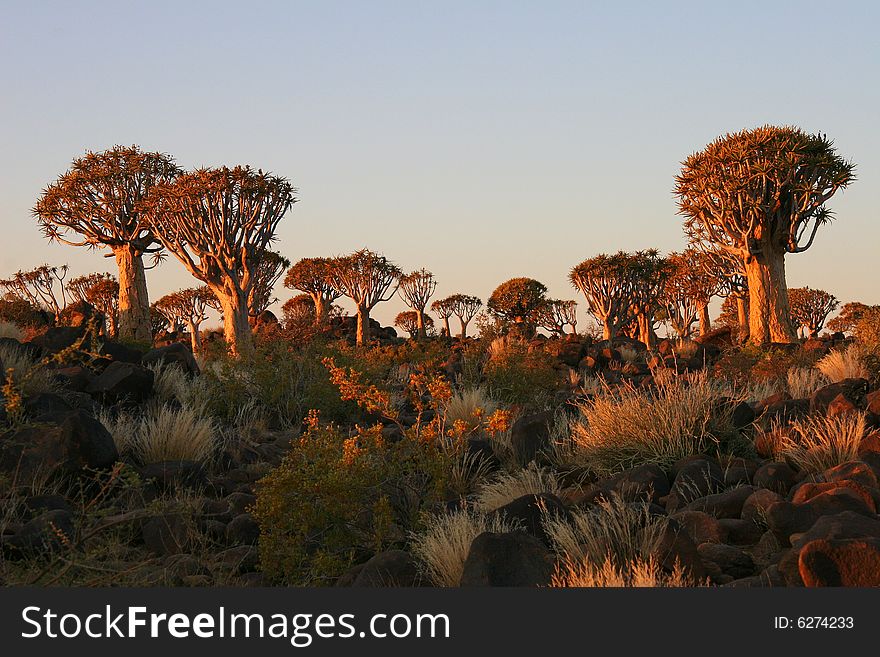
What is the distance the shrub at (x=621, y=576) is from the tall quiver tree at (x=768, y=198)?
62.7 ft

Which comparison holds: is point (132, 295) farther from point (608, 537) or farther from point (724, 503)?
point (608, 537)

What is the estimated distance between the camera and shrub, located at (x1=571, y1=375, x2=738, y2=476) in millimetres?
8250

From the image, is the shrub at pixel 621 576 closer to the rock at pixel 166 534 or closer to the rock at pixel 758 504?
the rock at pixel 758 504

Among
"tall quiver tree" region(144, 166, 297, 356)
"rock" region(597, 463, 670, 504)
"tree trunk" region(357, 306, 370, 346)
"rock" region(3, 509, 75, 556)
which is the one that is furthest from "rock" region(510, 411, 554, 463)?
"tree trunk" region(357, 306, 370, 346)

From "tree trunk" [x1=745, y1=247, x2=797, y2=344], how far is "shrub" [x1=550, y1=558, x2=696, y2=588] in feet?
63.1

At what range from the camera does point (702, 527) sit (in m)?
6.00

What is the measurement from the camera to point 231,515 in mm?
7434

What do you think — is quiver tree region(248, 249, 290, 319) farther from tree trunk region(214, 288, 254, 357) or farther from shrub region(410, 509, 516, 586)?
shrub region(410, 509, 516, 586)

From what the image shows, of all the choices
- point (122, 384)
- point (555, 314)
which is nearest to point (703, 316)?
point (555, 314)

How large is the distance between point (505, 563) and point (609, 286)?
29.1 m

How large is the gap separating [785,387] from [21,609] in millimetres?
11147

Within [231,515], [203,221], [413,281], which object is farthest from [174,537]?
[413,281]

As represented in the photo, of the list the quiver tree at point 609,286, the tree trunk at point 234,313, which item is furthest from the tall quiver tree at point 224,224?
the quiver tree at point 609,286

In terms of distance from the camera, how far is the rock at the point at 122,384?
1145 cm
